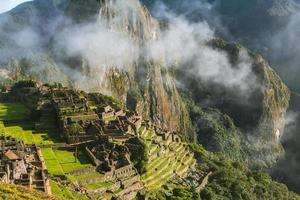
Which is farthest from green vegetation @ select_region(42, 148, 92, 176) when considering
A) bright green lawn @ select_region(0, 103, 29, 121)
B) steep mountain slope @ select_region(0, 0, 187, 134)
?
steep mountain slope @ select_region(0, 0, 187, 134)

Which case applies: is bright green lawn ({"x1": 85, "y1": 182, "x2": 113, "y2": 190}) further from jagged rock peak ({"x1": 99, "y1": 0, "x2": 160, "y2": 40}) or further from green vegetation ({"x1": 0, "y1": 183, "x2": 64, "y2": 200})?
jagged rock peak ({"x1": 99, "y1": 0, "x2": 160, "y2": 40})

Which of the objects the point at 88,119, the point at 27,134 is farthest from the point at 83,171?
the point at 88,119

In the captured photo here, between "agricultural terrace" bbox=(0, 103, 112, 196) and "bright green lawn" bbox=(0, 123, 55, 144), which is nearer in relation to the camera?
"agricultural terrace" bbox=(0, 103, 112, 196)

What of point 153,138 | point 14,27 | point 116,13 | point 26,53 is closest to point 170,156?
point 153,138

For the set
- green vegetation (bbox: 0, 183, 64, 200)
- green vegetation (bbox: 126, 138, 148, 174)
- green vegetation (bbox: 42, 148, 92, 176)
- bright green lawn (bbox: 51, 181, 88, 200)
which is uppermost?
green vegetation (bbox: 126, 138, 148, 174)

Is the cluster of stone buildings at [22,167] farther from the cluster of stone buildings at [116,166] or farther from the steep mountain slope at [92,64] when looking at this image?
the steep mountain slope at [92,64]

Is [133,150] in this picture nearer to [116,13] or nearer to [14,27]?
[14,27]

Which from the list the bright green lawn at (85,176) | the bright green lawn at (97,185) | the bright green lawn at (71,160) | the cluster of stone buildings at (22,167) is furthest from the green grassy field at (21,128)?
the bright green lawn at (97,185)
